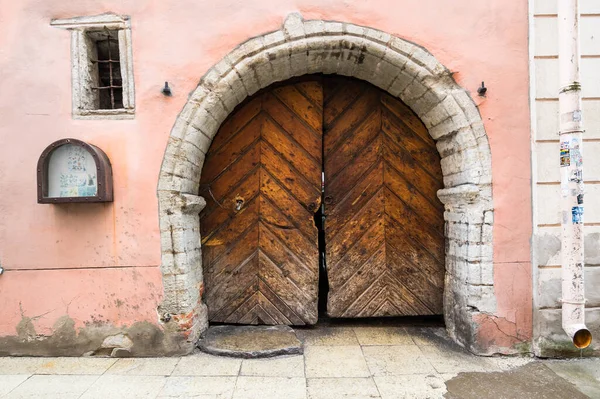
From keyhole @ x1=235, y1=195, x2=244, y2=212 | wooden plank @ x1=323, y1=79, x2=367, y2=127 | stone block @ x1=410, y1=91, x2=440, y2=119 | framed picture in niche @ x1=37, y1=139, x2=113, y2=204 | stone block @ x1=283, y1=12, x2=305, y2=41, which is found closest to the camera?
framed picture in niche @ x1=37, y1=139, x2=113, y2=204

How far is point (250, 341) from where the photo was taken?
9.60 feet

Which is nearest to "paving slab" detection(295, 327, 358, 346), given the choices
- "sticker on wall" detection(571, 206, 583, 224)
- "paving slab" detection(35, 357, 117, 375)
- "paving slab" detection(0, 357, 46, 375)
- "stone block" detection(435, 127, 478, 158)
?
"paving slab" detection(35, 357, 117, 375)

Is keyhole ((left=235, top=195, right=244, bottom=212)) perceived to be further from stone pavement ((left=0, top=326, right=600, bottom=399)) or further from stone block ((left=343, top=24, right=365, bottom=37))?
stone block ((left=343, top=24, right=365, bottom=37))

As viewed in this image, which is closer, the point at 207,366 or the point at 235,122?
the point at 207,366

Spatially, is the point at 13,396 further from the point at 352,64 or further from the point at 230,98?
the point at 352,64

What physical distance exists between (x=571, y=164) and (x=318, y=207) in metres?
1.98

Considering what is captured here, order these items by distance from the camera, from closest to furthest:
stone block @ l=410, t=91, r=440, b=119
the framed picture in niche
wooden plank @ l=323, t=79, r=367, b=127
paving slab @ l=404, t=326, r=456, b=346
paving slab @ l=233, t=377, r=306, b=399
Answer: paving slab @ l=233, t=377, r=306, b=399, the framed picture in niche, stone block @ l=410, t=91, r=440, b=119, paving slab @ l=404, t=326, r=456, b=346, wooden plank @ l=323, t=79, r=367, b=127

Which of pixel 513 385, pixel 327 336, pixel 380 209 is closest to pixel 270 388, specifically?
pixel 327 336

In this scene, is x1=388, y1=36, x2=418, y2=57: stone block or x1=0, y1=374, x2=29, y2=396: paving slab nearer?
x1=0, y1=374, x2=29, y2=396: paving slab

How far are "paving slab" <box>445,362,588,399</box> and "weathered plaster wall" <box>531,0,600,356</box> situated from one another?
33cm

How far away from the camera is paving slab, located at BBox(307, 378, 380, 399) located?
2.28 metres

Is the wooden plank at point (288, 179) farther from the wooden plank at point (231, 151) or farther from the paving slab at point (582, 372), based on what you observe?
the paving slab at point (582, 372)

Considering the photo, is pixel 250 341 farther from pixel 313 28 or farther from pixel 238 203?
pixel 313 28

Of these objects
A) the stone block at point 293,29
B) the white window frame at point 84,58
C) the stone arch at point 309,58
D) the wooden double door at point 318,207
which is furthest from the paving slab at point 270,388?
the stone block at point 293,29
